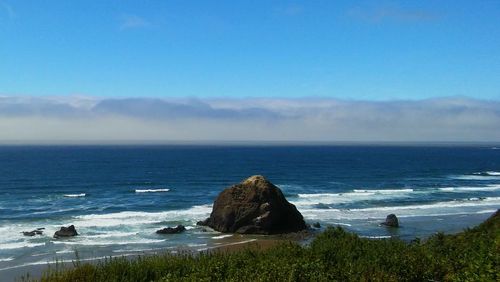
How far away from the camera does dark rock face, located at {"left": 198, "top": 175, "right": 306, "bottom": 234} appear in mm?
40375

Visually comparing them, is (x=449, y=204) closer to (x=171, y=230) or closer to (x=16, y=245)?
(x=171, y=230)

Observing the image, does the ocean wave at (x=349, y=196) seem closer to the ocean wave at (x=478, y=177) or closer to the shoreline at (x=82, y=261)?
the shoreline at (x=82, y=261)

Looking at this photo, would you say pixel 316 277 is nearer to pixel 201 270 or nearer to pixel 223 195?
pixel 201 270

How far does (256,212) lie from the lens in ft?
133

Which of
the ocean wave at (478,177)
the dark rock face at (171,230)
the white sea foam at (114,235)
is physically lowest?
the white sea foam at (114,235)

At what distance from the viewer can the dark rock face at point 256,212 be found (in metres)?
40.4

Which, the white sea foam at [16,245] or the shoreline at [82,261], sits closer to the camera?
the shoreline at [82,261]

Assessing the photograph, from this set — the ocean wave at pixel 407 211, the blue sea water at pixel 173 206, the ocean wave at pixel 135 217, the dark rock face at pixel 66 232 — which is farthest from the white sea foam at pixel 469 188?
the dark rock face at pixel 66 232

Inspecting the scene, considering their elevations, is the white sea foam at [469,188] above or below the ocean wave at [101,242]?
above

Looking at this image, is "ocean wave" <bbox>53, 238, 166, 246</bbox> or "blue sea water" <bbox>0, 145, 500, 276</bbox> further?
"blue sea water" <bbox>0, 145, 500, 276</bbox>

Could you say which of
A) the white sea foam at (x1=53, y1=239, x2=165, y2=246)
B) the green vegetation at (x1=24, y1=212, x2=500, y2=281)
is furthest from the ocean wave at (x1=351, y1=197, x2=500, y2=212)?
the green vegetation at (x1=24, y1=212, x2=500, y2=281)

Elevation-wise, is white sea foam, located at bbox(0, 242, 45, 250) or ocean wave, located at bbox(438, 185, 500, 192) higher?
ocean wave, located at bbox(438, 185, 500, 192)

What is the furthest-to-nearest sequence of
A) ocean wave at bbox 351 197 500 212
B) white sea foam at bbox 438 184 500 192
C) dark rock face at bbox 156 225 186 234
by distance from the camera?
white sea foam at bbox 438 184 500 192, ocean wave at bbox 351 197 500 212, dark rock face at bbox 156 225 186 234

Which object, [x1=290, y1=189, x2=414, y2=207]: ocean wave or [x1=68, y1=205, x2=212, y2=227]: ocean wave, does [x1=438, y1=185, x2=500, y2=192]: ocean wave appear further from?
[x1=68, y1=205, x2=212, y2=227]: ocean wave
